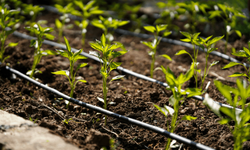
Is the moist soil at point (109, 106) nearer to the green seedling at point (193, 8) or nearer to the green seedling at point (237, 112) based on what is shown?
the green seedling at point (237, 112)

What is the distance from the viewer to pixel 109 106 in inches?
72.9

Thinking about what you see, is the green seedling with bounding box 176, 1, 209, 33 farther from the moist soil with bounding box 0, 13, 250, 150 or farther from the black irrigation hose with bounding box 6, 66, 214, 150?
the black irrigation hose with bounding box 6, 66, 214, 150

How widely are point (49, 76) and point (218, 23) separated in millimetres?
2832

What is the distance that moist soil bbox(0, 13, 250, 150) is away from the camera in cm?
154

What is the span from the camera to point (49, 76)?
7.50 ft

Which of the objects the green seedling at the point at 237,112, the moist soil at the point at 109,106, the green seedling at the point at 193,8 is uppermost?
the green seedling at the point at 193,8

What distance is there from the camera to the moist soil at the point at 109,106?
154cm

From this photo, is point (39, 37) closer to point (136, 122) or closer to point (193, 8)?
point (136, 122)

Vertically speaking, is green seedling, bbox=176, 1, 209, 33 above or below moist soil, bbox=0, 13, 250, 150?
above

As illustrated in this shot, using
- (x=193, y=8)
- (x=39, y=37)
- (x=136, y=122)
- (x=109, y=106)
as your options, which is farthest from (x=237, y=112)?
(x=193, y=8)

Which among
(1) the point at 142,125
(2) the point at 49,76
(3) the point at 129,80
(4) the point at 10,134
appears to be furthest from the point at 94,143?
(2) the point at 49,76

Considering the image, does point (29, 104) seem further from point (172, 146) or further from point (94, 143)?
point (172, 146)

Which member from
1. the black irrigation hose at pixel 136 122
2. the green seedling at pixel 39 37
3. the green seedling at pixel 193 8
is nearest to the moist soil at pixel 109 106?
the black irrigation hose at pixel 136 122

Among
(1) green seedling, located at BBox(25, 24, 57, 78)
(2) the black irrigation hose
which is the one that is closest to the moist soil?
(2) the black irrigation hose
